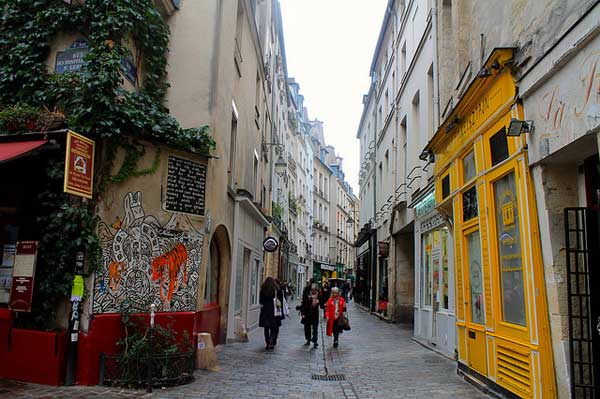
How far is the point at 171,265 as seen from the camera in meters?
8.45

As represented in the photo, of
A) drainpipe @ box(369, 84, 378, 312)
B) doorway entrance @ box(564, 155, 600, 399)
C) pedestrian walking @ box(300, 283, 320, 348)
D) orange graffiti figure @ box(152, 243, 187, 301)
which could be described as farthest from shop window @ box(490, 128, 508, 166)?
drainpipe @ box(369, 84, 378, 312)

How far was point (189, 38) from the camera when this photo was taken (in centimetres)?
1002

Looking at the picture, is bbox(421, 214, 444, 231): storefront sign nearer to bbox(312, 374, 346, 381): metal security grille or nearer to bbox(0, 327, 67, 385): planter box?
bbox(312, 374, 346, 381): metal security grille

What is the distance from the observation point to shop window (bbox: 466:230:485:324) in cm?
762

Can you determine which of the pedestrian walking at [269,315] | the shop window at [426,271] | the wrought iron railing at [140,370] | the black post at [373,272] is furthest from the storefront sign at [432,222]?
the black post at [373,272]

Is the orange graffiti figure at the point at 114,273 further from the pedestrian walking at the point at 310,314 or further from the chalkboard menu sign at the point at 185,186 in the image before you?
→ the pedestrian walking at the point at 310,314

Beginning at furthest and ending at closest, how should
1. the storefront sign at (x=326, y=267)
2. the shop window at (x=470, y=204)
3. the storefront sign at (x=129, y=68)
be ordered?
the storefront sign at (x=326, y=267) < the storefront sign at (x=129, y=68) < the shop window at (x=470, y=204)

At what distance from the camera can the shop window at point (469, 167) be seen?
7.90m

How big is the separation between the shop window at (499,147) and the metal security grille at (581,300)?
1.41 metres

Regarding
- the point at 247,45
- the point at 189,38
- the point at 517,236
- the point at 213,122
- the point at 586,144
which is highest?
the point at 247,45

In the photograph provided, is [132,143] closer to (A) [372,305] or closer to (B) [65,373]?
(B) [65,373]

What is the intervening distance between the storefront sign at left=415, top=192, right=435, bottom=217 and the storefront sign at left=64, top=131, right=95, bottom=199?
803cm

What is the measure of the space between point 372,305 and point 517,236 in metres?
19.6

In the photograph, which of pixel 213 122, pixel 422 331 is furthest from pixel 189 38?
pixel 422 331
